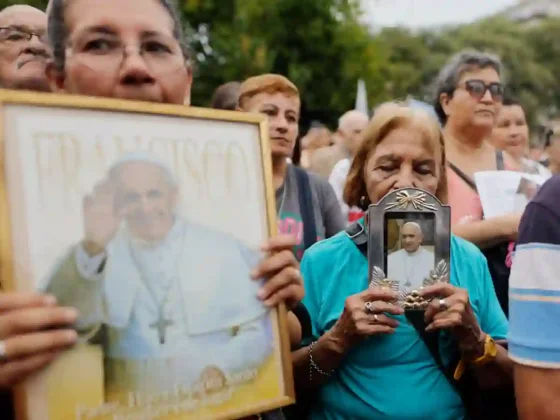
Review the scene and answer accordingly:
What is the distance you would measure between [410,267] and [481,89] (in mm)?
1837

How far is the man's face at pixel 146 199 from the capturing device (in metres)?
1.25

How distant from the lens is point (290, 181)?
3143 mm

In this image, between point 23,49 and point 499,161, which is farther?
point 499,161

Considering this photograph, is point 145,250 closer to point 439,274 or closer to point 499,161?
point 439,274

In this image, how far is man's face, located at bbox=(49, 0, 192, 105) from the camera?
4.43ft

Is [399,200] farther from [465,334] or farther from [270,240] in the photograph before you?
[270,240]

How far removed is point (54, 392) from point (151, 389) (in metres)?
0.17

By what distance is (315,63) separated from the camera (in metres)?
19.7

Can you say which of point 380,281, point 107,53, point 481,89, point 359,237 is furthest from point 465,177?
point 107,53

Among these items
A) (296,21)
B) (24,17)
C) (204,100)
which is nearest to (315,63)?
(296,21)

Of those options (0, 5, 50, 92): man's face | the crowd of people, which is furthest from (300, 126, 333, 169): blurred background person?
(0, 5, 50, 92): man's face

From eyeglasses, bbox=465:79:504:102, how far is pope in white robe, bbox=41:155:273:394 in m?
2.22

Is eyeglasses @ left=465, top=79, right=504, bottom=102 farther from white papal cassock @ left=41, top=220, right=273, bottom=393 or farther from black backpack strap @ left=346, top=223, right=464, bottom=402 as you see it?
white papal cassock @ left=41, top=220, right=273, bottom=393

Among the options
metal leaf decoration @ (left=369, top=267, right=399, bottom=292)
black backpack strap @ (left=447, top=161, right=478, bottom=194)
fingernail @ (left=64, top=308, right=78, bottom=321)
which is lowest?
metal leaf decoration @ (left=369, top=267, right=399, bottom=292)
